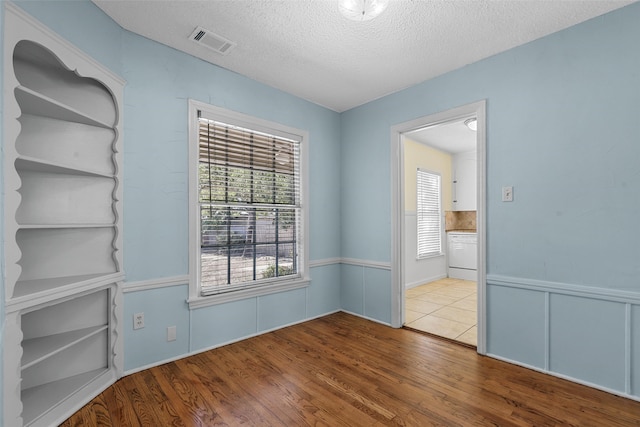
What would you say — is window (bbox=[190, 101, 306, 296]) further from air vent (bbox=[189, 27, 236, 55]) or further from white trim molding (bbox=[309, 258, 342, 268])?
air vent (bbox=[189, 27, 236, 55])

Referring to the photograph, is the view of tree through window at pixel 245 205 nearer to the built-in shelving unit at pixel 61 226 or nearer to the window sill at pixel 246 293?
the window sill at pixel 246 293

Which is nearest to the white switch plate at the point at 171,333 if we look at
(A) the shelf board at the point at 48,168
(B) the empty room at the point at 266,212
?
(B) the empty room at the point at 266,212

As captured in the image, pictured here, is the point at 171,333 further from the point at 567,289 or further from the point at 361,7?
the point at 567,289

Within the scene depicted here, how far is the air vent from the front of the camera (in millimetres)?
2278

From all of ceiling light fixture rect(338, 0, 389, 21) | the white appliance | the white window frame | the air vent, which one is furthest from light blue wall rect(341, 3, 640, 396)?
the white appliance

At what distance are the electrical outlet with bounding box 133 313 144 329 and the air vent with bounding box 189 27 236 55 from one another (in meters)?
2.21

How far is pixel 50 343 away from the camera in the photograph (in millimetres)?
1895

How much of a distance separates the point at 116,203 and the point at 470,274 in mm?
5709

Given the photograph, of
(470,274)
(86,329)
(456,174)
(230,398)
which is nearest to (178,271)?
(86,329)

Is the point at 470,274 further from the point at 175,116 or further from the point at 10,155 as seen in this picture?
the point at 10,155

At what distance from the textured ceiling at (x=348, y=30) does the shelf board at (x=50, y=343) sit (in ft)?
7.28

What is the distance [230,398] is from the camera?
1.99 m

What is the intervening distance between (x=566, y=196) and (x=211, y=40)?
2.99 metres

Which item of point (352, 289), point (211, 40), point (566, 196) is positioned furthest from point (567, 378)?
point (211, 40)
